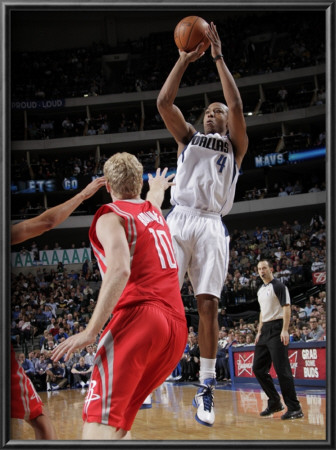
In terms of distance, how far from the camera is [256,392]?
929cm

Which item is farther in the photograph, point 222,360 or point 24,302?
point 222,360

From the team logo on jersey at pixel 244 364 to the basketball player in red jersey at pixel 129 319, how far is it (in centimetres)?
554

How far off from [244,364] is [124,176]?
19.6ft

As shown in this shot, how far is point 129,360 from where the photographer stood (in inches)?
135

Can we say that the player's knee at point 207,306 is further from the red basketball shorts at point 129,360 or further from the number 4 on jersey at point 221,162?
the red basketball shorts at point 129,360

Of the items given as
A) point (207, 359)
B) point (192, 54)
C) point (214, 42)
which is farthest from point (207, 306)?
point (214, 42)

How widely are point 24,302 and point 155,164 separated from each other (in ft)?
8.49

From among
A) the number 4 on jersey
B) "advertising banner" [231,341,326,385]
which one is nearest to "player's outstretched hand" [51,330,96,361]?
the number 4 on jersey

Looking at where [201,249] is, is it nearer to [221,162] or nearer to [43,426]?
[221,162]

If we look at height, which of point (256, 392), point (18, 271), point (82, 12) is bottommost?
point (256, 392)

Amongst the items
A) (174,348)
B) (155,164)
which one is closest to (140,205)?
(174,348)

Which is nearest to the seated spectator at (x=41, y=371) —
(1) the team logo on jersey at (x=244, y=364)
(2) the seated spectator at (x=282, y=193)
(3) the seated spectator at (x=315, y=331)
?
(1) the team logo on jersey at (x=244, y=364)

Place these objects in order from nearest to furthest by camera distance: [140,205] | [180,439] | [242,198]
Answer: [140,205]
[180,439]
[242,198]

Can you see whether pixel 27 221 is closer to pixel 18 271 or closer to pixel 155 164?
pixel 18 271
